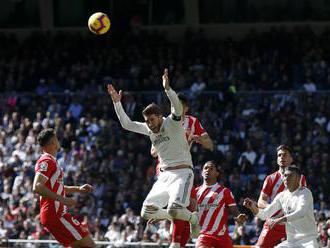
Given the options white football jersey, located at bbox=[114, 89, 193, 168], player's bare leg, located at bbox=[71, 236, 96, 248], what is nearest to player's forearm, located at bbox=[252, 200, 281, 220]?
white football jersey, located at bbox=[114, 89, 193, 168]

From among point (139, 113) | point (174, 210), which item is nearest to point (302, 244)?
point (174, 210)

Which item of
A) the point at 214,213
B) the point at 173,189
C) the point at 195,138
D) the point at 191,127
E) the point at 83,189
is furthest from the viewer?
the point at 214,213

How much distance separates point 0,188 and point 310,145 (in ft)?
26.5

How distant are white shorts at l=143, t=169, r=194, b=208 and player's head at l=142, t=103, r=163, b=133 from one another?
0.69 meters

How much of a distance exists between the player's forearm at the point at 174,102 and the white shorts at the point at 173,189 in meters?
0.86

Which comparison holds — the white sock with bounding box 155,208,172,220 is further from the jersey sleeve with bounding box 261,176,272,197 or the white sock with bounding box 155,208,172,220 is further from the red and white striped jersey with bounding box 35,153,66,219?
the jersey sleeve with bounding box 261,176,272,197

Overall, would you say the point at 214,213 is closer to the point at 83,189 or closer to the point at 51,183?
the point at 83,189

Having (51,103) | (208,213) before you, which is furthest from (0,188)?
(208,213)

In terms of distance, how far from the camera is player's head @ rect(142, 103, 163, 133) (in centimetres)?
1416

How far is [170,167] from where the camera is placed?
14.5 m

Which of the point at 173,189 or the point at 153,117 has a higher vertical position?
the point at 153,117

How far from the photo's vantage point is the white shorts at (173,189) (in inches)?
559

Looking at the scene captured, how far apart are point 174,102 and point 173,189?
1.21 metres

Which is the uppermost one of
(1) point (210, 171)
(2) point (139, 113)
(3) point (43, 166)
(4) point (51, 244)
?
(2) point (139, 113)
